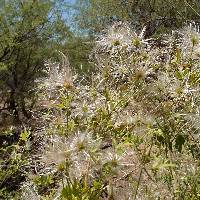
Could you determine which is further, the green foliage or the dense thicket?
the green foliage

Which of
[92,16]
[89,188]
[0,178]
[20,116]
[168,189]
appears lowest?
[20,116]

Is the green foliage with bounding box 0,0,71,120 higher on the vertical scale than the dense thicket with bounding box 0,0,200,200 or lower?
lower

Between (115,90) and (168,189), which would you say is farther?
(168,189)

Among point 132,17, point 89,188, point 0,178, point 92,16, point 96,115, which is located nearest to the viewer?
point 89,188

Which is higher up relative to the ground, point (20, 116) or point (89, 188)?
point (89, 188)

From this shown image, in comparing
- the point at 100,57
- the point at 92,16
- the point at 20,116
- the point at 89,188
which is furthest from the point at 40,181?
the point at 92,16

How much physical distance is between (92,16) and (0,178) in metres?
13.8

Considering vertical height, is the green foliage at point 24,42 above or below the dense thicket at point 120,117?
below

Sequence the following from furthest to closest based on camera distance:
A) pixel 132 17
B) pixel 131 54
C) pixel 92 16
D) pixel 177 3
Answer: pixel 92 16
pixel 132 17
pixel 177 3
pixel 131 54

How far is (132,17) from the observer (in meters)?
17.2

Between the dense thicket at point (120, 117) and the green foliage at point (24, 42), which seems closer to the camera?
the dense thicket at point (120, 117)

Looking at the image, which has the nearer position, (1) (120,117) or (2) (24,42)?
(1) (120,117)

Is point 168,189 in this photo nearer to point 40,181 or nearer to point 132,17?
point 40,181

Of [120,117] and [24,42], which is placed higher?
[120,117]
